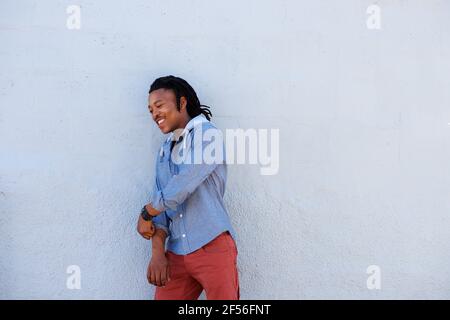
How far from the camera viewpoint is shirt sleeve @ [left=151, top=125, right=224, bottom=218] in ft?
8.61

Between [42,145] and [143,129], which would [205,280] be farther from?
[42,145]

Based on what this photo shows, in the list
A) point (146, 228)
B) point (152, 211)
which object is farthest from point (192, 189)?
point (146, 228)

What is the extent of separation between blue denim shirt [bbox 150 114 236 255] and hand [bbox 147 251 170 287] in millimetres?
81

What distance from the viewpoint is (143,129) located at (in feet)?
10.9

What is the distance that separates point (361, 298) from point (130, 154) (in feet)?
5.55

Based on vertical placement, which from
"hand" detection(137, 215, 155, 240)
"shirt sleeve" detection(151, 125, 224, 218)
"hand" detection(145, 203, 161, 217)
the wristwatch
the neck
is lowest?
"hand" detection(137, 215, 155, 240)

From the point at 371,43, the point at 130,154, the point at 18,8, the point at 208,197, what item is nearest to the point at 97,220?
the point at 130,154

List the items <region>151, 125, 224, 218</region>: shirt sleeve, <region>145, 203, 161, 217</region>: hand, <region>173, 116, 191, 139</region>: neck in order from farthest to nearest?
<region>173, 116, 191, 139</region>: neck
<region>145, 203, 161, 217</region>: hand
<region>151, 125, 224, 218</region>: shirt sleeve

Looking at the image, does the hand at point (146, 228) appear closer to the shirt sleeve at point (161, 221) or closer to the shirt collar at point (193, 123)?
the shirt sleeve at point (161, 221)

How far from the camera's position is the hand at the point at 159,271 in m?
2.75

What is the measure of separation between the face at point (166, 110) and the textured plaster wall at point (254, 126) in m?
0.48

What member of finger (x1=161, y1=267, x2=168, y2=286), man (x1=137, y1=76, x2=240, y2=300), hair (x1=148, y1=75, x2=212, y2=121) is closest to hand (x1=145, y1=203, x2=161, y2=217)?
man (x1=137, y1=76, x2=240, y2=300)

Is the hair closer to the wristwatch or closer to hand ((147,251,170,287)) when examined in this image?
the wristwatch

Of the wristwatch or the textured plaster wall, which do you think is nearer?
the wristwatch
